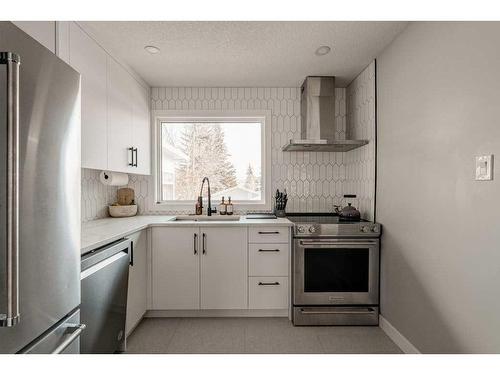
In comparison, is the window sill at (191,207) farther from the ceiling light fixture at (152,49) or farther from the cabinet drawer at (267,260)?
the ceiling light fixture at (152,49)

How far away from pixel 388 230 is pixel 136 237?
79.0 inches

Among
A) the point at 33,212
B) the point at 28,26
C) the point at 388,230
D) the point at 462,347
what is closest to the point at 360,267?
the point at 388,230

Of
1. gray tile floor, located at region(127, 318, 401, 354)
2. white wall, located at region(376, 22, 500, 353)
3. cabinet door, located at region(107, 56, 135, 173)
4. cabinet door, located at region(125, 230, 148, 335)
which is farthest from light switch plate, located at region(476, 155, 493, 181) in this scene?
cabinet door, located at region(107, 56, 135, 173)

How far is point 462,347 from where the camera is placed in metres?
1.47

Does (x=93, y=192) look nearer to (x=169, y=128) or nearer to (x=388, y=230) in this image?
(x=169, y=128)

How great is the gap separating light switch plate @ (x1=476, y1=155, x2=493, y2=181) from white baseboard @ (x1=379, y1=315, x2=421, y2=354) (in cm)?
124

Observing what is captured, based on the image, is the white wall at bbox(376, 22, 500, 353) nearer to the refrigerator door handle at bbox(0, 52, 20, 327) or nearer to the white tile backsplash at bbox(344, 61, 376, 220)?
the white tile backsplash at bbox(344, 61, 376, 220)

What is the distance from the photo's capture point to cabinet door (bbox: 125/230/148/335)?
211cm

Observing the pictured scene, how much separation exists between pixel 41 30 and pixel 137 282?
5.79 feet

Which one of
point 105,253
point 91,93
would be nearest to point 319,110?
point 91,93

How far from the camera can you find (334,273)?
7.93 feet

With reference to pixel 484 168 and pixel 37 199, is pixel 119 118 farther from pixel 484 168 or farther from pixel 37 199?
pixel 484 168

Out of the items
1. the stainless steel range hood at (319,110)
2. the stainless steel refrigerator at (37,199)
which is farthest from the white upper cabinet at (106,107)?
the stainless steel range hood at (319,110)

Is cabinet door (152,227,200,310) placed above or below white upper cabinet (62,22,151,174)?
below
